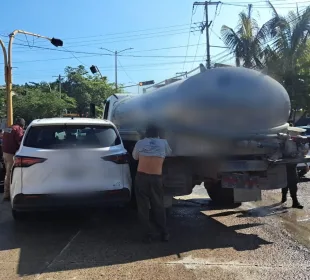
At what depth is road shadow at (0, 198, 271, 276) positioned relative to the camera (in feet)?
18.7

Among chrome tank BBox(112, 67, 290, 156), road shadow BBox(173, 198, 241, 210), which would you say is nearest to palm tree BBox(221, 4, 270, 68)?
road shadow BBox(173, 198, 241, 210)

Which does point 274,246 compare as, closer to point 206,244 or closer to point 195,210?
point 206,244

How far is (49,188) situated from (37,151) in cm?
58

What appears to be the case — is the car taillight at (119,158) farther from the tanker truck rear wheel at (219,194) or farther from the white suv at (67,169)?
the tanker truck rear wheel at (219,194)

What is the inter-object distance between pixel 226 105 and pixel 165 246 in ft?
7.21

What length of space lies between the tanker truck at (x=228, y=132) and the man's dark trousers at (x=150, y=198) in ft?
2.20

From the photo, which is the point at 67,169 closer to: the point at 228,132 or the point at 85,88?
the point at 228,132

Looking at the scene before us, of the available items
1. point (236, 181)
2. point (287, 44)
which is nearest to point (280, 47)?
point (287, 44)

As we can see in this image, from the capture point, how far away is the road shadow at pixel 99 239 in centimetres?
570

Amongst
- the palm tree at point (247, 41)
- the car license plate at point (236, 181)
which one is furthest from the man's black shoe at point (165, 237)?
the palm tree at point (247, 41)

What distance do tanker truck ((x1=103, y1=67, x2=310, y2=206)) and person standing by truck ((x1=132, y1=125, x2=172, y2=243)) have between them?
0.49m

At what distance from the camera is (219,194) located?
9336 mm

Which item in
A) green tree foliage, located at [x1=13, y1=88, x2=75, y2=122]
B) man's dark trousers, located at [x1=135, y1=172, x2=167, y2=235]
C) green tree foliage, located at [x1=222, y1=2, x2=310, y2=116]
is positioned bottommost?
man's dark trousers, located at [x1=135, y1=172, x2=167, y2=235]

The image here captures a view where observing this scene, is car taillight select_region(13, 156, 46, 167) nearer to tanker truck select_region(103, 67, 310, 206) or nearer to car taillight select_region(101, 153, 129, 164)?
car taillight select_region(101, 153, 129, 164)
